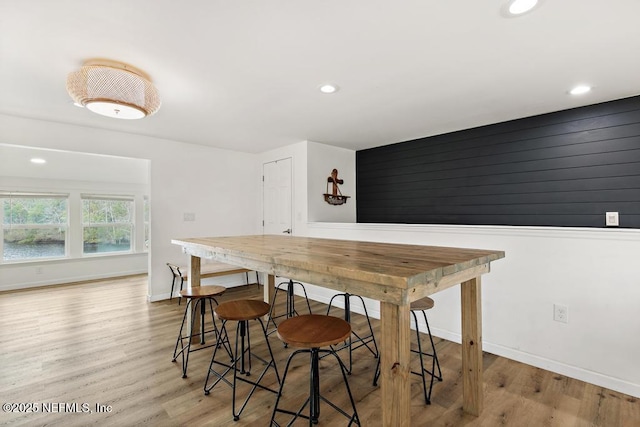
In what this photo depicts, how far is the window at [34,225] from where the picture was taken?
4.97m

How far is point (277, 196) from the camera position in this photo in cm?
489

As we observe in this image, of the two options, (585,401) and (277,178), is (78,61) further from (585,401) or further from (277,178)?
(585,401)

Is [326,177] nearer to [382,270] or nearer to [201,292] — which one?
[201,292]

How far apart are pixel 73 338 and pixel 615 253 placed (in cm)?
478

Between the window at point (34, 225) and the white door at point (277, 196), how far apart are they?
3764 millimetres

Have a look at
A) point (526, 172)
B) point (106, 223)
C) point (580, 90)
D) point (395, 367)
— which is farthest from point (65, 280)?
point (580, 90)

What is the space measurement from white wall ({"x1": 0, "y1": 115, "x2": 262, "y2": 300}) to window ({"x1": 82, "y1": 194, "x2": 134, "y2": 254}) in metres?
1.25

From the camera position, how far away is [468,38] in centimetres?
180

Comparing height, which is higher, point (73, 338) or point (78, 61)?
point (78, 61)

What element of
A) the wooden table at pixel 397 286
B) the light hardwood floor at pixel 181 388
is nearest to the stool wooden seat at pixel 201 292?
the light hardwood floor at pixel 181 388

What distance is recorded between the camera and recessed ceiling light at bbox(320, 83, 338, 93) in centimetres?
248

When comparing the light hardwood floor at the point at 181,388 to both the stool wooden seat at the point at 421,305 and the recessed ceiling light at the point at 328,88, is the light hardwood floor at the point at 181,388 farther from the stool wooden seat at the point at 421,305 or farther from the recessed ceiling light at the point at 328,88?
the recessed ceiling light at the point at 328,88

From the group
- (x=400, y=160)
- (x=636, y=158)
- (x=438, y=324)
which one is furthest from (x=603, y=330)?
(x=400, y=160)

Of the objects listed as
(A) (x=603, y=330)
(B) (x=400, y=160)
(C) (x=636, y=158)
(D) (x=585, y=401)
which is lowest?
(D) (x=585, y=401)
